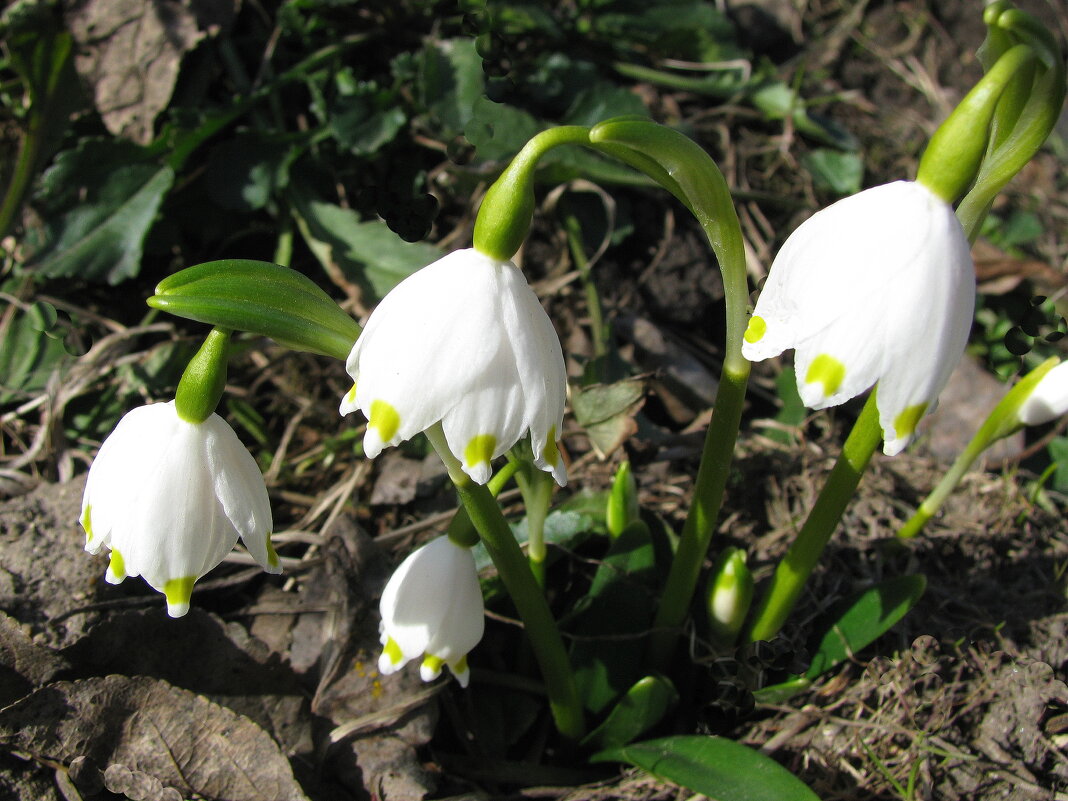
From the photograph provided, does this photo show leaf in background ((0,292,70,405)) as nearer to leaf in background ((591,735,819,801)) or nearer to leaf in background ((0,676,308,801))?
leaf in background ((0,676,308,801))

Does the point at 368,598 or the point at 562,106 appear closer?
the point at 368,598

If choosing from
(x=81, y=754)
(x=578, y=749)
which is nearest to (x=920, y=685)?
(x=578, y=749)

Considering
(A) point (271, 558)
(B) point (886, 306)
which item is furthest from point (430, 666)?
(B) point (886, 306)

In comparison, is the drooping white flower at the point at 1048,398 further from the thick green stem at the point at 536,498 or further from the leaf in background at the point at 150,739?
the leaf in background at the point at 150,739

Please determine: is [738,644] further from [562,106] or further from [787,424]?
[562,106]

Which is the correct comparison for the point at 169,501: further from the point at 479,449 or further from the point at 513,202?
the point at 513,202
